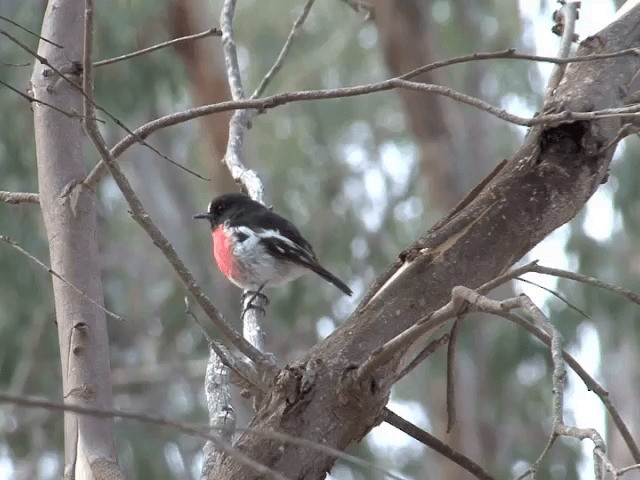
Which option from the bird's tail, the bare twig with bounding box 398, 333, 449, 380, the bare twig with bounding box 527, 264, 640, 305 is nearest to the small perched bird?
the bird's tail

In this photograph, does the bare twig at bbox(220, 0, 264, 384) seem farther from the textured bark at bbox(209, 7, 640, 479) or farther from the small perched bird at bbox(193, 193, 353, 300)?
the small perched bird at bbox(193, 193, 353, 300)

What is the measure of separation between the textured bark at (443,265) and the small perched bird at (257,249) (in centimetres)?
264

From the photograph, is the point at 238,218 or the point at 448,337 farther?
the point at 238,218

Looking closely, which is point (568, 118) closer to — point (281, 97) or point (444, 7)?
point (281, 97)

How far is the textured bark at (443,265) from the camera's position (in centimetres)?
192

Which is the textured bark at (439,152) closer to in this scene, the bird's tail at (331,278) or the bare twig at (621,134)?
the bird's tail at (331,278)

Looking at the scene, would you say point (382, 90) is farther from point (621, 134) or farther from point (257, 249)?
point (257, 249)

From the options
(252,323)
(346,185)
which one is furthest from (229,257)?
(346,185)

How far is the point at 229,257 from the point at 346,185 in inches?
237

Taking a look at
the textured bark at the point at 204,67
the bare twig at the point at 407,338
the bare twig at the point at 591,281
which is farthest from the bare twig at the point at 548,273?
the textured bark at the point at 204,67

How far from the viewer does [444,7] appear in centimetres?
1007

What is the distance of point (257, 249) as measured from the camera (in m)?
5.06

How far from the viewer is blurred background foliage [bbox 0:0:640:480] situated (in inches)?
308

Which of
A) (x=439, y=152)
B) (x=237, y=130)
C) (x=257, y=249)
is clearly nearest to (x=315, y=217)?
(x=439, y=152)
